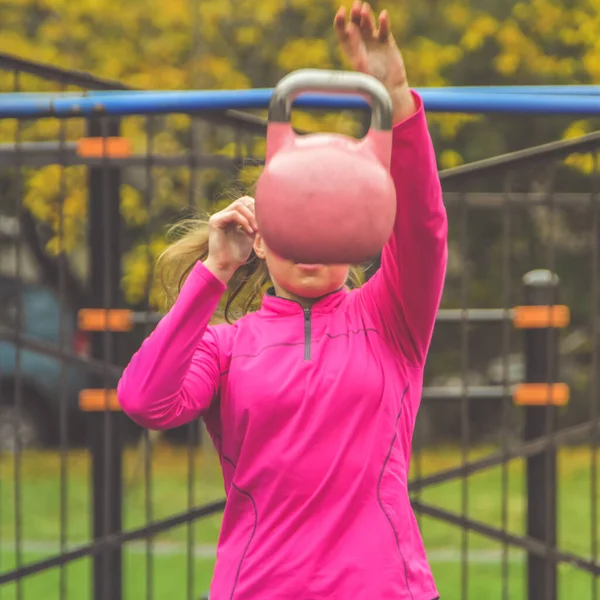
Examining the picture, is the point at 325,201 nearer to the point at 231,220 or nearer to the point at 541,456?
the point at 231,220

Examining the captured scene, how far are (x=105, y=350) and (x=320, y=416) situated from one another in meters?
1.98

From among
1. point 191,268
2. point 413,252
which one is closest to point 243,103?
point 191,268

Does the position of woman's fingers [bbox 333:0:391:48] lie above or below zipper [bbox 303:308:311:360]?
above

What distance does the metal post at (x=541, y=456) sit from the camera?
3.71 metres

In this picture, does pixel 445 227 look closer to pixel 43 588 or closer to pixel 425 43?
pixel 43 588

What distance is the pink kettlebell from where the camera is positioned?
4.16ft

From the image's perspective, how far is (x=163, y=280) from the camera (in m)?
2.25

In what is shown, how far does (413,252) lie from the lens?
181 cm

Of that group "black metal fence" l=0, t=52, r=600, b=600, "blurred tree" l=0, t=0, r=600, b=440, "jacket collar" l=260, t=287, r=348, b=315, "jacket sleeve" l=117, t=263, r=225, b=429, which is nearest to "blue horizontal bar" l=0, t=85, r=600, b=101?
"black metal fence" l=0, t=52, r=600, b=600

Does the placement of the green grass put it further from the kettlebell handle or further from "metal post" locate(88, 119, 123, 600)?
the kettlebell handle

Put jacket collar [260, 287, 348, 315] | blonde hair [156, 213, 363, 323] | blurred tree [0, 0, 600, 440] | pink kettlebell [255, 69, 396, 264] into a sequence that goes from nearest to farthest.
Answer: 1. pink kettlebell [255, 69, 396, 264]
2. jacket collar [260, 287, 348, 315]
3. blonde hair [156, 213, 363, 323]
4. blurred tree [0, 0, 600, 440]

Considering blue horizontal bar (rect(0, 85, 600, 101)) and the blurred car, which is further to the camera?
the blurred car

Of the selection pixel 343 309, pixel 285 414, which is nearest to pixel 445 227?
pixel 343 309

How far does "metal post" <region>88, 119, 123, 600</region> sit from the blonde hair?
1.37 meters
